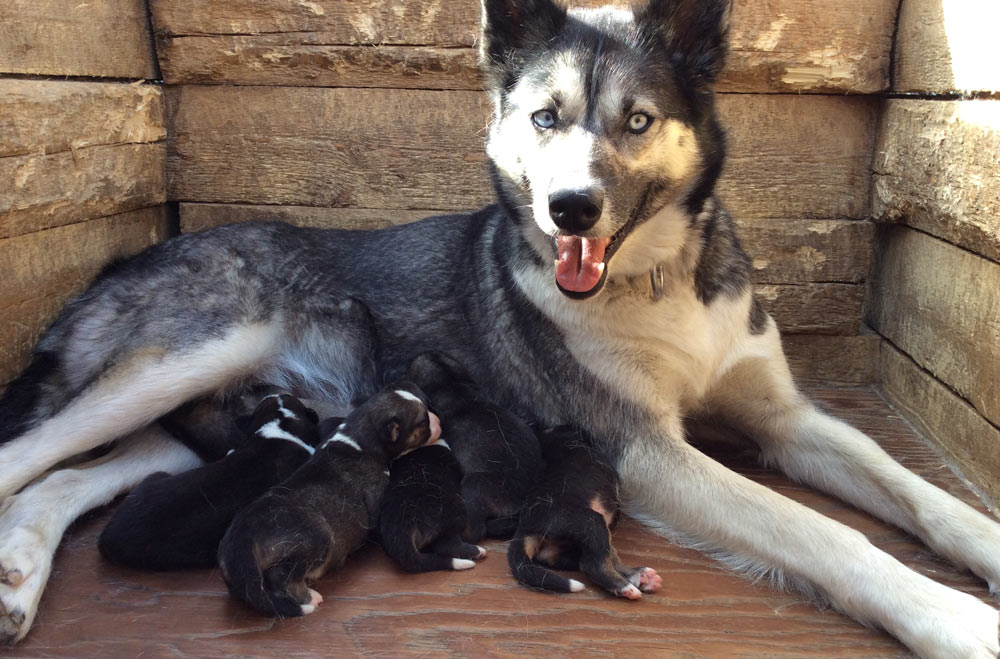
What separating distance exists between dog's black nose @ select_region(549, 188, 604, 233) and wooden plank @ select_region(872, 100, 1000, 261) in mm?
1313

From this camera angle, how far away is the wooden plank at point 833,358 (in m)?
3.85

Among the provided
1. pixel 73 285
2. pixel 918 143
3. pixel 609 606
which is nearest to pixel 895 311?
pixel 918 143

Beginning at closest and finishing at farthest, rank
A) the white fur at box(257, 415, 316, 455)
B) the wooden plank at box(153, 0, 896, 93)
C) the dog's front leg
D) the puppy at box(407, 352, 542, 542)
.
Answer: the dog's front leg → the puppy at box(407, 352, 542, 542) → the white fur at box(257, 415, 316, 455) → the wooden plank at box(153, 0, 896, 93)

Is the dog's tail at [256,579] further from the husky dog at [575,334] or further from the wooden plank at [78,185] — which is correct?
the wooden plank at [78,185]

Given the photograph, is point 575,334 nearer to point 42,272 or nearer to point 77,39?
point 42,272

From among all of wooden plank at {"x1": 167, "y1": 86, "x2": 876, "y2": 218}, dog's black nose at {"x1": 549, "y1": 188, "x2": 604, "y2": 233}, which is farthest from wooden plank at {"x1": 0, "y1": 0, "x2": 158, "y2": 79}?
dog's black nose at {"x1": 549, "y1": 188, "x2": 604, "y2": 233}

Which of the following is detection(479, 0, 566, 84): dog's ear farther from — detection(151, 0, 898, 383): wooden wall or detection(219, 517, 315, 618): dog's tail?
detection(219, 517, 315, 618): dog's tail

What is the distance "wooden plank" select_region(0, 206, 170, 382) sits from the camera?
2.89 metres

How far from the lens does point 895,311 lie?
3.60 meters

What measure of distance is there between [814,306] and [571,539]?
2050 millimetres

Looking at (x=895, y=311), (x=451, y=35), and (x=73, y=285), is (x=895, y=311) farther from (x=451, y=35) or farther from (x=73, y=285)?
(x=73, y=285)

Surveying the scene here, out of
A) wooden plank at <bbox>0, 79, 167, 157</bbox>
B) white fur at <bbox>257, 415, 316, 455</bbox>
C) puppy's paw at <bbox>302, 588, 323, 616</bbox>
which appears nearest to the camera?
puppy's paw at <bbox>302, 588, 323, 616</bbox>

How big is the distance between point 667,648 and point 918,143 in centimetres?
227

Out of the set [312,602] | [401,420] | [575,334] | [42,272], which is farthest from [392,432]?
[42,272]
